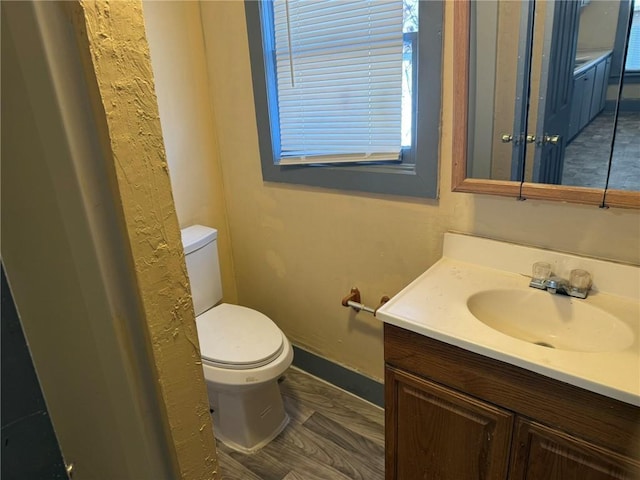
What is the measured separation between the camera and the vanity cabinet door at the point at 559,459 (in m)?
0.95

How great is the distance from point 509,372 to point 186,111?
5.59ft

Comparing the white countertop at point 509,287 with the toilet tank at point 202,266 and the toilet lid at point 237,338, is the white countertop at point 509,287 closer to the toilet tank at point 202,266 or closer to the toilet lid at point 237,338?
the toilet lid at point 237,338

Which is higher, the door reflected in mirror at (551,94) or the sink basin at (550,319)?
the door reflected in mirror at (551,94)

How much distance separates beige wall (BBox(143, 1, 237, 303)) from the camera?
1.85m

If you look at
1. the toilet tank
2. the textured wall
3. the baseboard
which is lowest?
the baseboard

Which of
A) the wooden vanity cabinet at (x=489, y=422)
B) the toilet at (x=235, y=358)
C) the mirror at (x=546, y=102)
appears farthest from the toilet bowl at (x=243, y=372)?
the mirror at (x=546, y=102)

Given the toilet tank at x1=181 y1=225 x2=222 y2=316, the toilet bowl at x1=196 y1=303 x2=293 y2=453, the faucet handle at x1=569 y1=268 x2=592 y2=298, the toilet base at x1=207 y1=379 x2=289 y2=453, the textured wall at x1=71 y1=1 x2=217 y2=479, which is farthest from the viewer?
the toilet tank at x1=181 y1=225 x2=222 y2=316

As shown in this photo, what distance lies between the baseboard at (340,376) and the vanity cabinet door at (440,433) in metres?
0.56

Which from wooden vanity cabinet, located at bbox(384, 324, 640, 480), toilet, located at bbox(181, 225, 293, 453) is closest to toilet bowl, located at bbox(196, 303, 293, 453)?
toilet, located at bbox(181, 225, 293, 453)

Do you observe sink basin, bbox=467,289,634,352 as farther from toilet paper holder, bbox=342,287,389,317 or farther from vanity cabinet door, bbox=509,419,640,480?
toilet paper holder, bbox=342,287,389,317

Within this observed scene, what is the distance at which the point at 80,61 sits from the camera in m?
0.45

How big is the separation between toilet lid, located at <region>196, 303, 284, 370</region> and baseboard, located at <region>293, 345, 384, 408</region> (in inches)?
16.9

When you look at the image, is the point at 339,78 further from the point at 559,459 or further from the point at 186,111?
the point at 559,459

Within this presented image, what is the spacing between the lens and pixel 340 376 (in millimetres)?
2086
